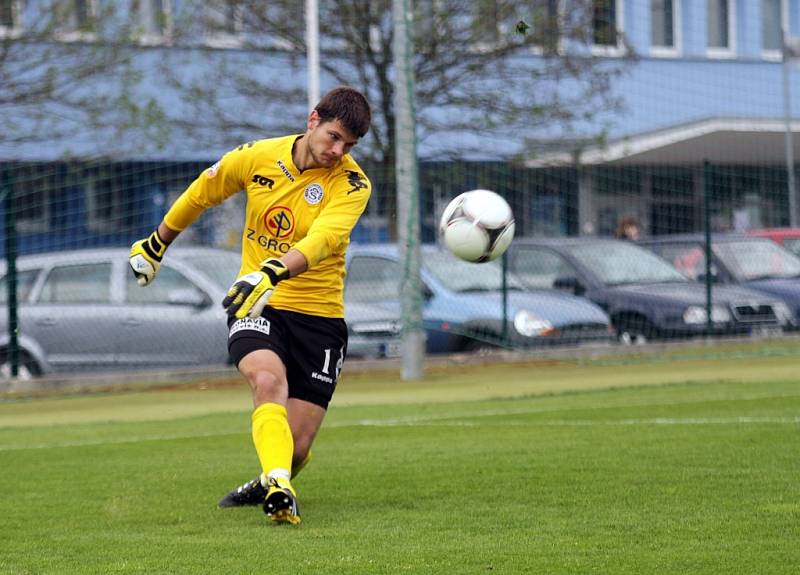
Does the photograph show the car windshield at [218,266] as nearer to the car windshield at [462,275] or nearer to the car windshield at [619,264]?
the car windshield at [462,275]

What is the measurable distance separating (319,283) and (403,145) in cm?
908

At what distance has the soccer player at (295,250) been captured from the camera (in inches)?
291

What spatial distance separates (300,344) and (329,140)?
1005 millimetres

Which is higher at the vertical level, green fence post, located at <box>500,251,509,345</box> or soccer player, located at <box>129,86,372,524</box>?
soccer player, located at <box>129,86,372,524</box>

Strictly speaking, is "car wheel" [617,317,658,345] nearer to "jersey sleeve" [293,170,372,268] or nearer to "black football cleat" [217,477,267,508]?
"jersey sleeve" [293,170,372,268]

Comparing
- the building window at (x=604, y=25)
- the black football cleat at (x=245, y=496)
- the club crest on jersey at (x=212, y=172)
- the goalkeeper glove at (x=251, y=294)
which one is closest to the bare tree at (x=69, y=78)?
the building window at (x=604, y=25)

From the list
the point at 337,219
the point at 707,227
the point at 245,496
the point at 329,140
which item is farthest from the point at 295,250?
the point at 707,227

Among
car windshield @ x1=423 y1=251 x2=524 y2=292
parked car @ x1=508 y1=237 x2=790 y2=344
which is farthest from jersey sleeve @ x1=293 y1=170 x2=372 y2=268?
parked car @ x1=508 y1=237 x2=790 y2=344

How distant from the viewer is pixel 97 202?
19656mm

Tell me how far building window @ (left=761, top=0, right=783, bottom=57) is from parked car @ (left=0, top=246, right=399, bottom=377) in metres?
14.9

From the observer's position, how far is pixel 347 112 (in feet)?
24.2

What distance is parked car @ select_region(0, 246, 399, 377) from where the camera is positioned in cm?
1659

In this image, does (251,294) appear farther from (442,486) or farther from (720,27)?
(720,27)

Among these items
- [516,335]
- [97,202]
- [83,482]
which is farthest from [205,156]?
[83,482]
